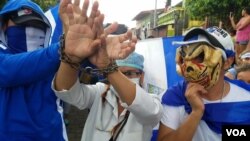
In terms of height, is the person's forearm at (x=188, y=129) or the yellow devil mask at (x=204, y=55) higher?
the yellow devil mask at (x=204, y=55)

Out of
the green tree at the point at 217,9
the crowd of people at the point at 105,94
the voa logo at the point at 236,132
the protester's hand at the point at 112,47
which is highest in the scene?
the green tree at the point at 217,9

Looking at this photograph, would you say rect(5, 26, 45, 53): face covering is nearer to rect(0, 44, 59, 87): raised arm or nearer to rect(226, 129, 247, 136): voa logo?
rect(0, 44, 59, 87): raised arm

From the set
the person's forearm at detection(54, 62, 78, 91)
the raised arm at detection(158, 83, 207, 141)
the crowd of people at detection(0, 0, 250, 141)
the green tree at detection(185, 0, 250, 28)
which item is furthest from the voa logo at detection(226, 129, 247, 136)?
the green tree at detection(185, 0, 250, 28)

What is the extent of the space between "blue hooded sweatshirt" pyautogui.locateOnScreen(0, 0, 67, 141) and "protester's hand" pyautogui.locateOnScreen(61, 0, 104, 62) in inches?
10.5

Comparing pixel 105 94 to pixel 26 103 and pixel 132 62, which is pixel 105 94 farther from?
pixel 26 103

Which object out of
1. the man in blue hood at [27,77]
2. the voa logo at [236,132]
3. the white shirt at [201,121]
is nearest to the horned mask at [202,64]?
the white shirt at [201,121]

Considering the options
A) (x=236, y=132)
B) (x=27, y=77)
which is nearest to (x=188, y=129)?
(x=236, y=132)

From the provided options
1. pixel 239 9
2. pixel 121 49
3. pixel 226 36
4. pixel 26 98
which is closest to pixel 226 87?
pixel 226 36

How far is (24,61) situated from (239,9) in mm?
13634

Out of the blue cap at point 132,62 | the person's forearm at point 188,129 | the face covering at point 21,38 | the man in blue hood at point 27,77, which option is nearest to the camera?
the man in blue hood at point 27,77

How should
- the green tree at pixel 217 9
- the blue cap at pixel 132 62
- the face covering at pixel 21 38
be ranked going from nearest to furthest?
the face covering at pixel 21 38, the blue cap at pixel 132 62, the green tree at pixel 217 9

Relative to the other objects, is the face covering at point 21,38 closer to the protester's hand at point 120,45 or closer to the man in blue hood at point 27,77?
the man in blue hood at point 27,77

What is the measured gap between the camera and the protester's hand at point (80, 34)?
68.9 inches

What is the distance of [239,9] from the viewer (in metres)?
14.5
